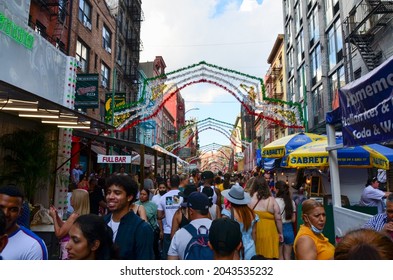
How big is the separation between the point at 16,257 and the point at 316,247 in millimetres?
2793

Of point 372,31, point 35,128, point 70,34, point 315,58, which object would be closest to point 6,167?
point 35,128

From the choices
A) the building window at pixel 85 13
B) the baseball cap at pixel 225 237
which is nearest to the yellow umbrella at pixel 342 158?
the baseball cap at pixel 225 237

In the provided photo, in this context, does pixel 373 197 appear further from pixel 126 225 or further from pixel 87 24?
pixel 87 24

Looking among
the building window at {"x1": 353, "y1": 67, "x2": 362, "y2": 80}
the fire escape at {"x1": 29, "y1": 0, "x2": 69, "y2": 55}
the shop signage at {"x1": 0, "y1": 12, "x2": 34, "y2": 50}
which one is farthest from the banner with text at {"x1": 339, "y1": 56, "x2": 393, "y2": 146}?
the building window at {"x1": 353, "y1": 67, "x2": 362, "y2": 80}

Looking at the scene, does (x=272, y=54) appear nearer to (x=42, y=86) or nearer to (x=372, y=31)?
(x=372, y=31)

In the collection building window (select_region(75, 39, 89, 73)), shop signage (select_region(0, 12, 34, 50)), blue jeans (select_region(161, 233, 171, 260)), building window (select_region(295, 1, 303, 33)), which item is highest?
building window (select_region(295, 1, 303, 33))

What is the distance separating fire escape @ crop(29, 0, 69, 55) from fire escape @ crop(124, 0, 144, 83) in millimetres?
12880

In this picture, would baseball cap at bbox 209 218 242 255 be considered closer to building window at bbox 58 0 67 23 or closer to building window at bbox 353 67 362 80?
building window at bbox 58 0 67 23

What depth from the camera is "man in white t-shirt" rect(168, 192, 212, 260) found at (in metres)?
3.18

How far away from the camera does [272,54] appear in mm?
43844

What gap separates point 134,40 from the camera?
33.2m

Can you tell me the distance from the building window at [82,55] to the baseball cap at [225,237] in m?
20.1

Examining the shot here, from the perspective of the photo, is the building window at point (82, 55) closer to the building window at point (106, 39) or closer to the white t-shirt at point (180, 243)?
the building window at point (106, 39)

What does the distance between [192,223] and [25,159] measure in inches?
291
